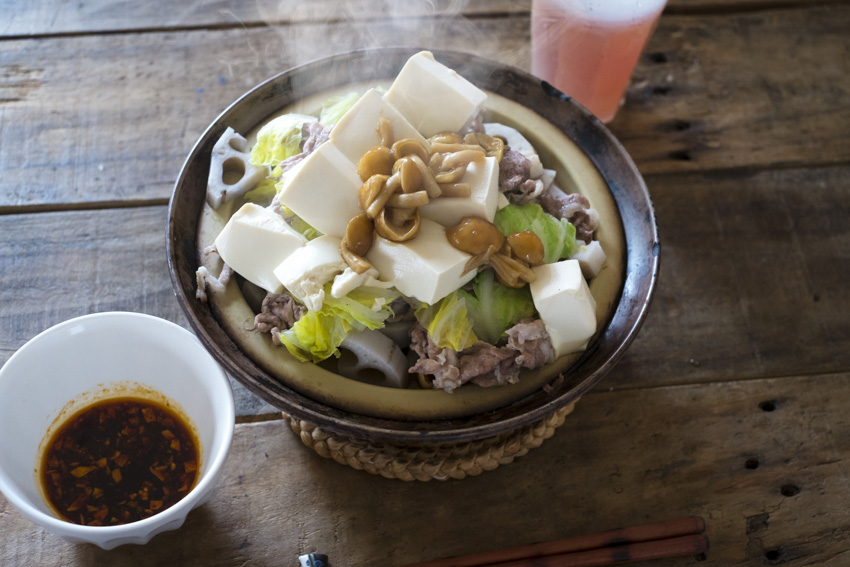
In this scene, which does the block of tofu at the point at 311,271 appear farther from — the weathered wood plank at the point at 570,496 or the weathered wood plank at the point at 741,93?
the weathered wood plank at the point at 741,93

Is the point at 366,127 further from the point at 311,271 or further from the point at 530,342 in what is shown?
the point at 530,342

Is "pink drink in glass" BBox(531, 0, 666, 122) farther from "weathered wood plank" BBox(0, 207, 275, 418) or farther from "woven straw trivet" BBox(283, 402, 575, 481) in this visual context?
"weathered wood plank" BBox(0, 207, 275, 418)

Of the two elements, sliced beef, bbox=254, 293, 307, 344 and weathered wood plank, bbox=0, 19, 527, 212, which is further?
weathered wood plank, bbox=0, 19, 527, 212

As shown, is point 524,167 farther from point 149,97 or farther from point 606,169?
point 149,97

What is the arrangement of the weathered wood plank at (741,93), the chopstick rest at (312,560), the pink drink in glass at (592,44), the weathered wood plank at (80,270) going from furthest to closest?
the weathered wood plank at (741,93), the pink drink in glass at (592,44), the weathered wood plank at (80,270), the chopstick rest at (312,560)

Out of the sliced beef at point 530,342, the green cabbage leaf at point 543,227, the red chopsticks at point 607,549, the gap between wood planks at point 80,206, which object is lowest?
the red chopsticks at point 607,549

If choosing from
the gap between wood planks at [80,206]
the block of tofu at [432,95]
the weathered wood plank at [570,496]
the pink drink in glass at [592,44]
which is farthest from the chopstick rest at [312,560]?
the pink drink in glass at [592,44]

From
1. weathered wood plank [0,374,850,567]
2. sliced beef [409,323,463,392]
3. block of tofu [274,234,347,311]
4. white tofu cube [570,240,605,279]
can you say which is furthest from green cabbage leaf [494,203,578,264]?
weathered wood plank [0,374,850,567]
